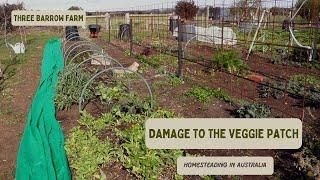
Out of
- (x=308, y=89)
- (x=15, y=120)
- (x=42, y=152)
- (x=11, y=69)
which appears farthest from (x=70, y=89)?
(x=11, y=69)

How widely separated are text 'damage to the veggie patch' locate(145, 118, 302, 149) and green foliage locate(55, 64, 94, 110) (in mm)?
4060

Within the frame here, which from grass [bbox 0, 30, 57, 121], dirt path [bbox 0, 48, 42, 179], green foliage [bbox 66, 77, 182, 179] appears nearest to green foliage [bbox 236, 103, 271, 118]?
green foliage [bbox 66, 77, 182, 179]

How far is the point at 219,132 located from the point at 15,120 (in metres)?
5.38

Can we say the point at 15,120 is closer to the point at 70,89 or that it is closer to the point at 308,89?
the point at 70,89

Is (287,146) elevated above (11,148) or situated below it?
above

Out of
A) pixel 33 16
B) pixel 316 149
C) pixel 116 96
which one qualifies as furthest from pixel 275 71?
pixel 33 16

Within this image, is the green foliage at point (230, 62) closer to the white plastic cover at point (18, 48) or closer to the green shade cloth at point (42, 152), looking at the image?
the green shade cloth at point (42, 152)

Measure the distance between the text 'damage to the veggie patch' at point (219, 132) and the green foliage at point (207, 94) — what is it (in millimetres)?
4384

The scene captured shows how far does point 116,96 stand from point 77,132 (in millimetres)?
2008

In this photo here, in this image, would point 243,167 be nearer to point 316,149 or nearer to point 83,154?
point 316,149

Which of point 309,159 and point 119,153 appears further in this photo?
point 119,153

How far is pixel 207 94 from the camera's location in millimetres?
8664

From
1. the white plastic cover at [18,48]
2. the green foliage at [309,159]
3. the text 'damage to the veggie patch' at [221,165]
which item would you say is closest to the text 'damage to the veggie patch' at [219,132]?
the text 'damage to the veggie patch' at [221,165]

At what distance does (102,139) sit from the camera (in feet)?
18.6
